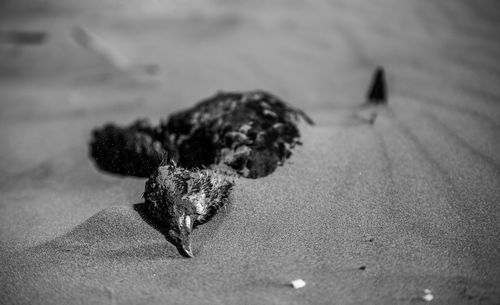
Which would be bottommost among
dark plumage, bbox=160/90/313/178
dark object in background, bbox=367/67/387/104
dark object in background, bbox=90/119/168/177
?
dark object in background, bbox=90/119/168/177

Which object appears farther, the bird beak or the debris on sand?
the bird beak

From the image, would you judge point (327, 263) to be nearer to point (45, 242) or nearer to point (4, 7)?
point (45, 242)

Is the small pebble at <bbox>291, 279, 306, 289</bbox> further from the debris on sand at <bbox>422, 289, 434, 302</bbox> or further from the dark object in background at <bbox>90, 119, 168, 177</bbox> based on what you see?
the dark object in background at <bbox>90, 119, 168, 177</bbox>

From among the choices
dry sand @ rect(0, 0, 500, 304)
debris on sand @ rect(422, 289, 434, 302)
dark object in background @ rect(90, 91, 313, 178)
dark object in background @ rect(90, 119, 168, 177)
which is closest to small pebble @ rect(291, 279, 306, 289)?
dry sand @ rect(0, 0, 500, 304)

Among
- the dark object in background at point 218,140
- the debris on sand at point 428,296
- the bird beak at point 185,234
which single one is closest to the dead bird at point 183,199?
Answer: the bird beak at point 185,234

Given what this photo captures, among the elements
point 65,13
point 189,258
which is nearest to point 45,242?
point 189,258

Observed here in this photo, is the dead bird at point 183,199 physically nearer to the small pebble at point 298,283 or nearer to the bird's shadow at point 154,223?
the bird's shadow at point 154,223

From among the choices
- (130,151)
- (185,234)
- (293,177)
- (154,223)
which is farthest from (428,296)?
(130,151)
